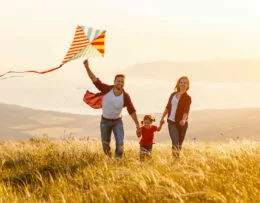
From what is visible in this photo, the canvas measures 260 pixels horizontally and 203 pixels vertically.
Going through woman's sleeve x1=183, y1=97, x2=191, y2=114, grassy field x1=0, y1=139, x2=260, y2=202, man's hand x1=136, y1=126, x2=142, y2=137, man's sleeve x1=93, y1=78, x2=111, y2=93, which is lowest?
grassy field x1=0, y1=139, x2=260, y2=202

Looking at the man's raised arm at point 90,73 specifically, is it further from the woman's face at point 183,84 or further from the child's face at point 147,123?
the woman's face at point 183,84

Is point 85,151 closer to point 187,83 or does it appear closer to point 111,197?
point 187,83

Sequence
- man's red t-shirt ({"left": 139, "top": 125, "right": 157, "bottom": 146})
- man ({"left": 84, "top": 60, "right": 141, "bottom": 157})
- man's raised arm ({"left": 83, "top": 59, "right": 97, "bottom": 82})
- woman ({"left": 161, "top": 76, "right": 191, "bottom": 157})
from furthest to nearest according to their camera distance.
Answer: woman ({"left": 161, "top": 76, "right": 191, "bottom": 157}) → man's red t-shirt ({"left": 139, "top": 125, "right": 157, "bottom": 146}) → man ({"left": 84, "top": 60, "right": 141, "bottom": 157}) → man's raised arm ({"left": 83, "top": 59, "right": 97, "bottom": 82})

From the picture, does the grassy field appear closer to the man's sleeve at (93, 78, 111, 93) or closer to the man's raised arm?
the man's sleeve at (93, 78, 111, 93)

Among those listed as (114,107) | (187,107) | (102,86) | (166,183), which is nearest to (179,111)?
(187,107)

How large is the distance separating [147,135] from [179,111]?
85cm

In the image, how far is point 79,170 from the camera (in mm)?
7637

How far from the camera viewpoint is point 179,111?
30.6 ft

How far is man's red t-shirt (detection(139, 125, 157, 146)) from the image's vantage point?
923 cm

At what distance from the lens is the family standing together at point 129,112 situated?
356 inches

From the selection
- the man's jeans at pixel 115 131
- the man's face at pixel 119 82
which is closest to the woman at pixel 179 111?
the man's jeans at pixel 115 131

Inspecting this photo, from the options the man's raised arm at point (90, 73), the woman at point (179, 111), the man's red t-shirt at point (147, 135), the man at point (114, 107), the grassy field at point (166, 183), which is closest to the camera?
the grassy field at point (166, 183)

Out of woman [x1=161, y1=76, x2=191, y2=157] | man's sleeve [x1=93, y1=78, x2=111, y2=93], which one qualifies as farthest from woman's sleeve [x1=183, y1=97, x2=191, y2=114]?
man's sleeve [x1=93, y1=78, x2=111, y2=93]

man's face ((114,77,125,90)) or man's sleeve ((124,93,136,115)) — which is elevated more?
man's face ((114,77,125,90))
